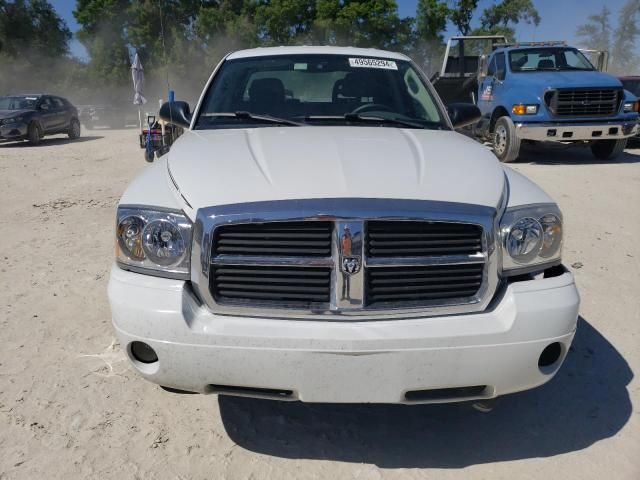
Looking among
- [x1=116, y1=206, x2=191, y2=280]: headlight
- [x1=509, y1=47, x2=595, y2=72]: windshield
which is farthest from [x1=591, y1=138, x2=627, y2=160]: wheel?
[x1=116, y1=206, x2=191, y2=280]: headlight

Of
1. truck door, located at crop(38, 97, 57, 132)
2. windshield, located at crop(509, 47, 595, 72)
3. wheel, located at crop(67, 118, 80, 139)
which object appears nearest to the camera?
windshield, located at crop(509, 47, 595, 72)

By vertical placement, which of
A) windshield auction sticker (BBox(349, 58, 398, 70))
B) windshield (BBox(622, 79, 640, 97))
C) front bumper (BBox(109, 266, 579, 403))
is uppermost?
windshield auction sticker (BBox(349, 58, 398, 70))

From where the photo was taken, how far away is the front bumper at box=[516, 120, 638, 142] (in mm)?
9656

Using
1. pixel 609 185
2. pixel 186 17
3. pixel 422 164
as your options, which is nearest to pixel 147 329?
pixel 422 164

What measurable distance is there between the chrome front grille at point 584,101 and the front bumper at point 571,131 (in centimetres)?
21

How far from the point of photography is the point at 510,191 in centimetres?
238

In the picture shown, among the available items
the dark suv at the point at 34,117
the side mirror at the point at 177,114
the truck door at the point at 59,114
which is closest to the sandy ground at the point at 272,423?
the side mirror at the point at 177,114

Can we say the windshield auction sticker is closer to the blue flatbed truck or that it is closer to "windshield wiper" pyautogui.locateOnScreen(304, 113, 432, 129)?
"windshield wiper" pyautogui.locateOnScreen(304, 113, 432, 129)

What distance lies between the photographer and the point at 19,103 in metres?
16.9

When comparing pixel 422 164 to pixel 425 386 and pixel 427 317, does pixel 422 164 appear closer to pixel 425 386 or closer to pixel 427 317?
pixel 427 317

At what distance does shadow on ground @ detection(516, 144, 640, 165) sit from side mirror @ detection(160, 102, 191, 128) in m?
8.42

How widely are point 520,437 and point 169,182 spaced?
1982 mm

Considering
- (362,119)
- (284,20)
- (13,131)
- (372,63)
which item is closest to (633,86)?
(372,63)

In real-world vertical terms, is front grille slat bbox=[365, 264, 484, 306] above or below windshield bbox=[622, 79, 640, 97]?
above
